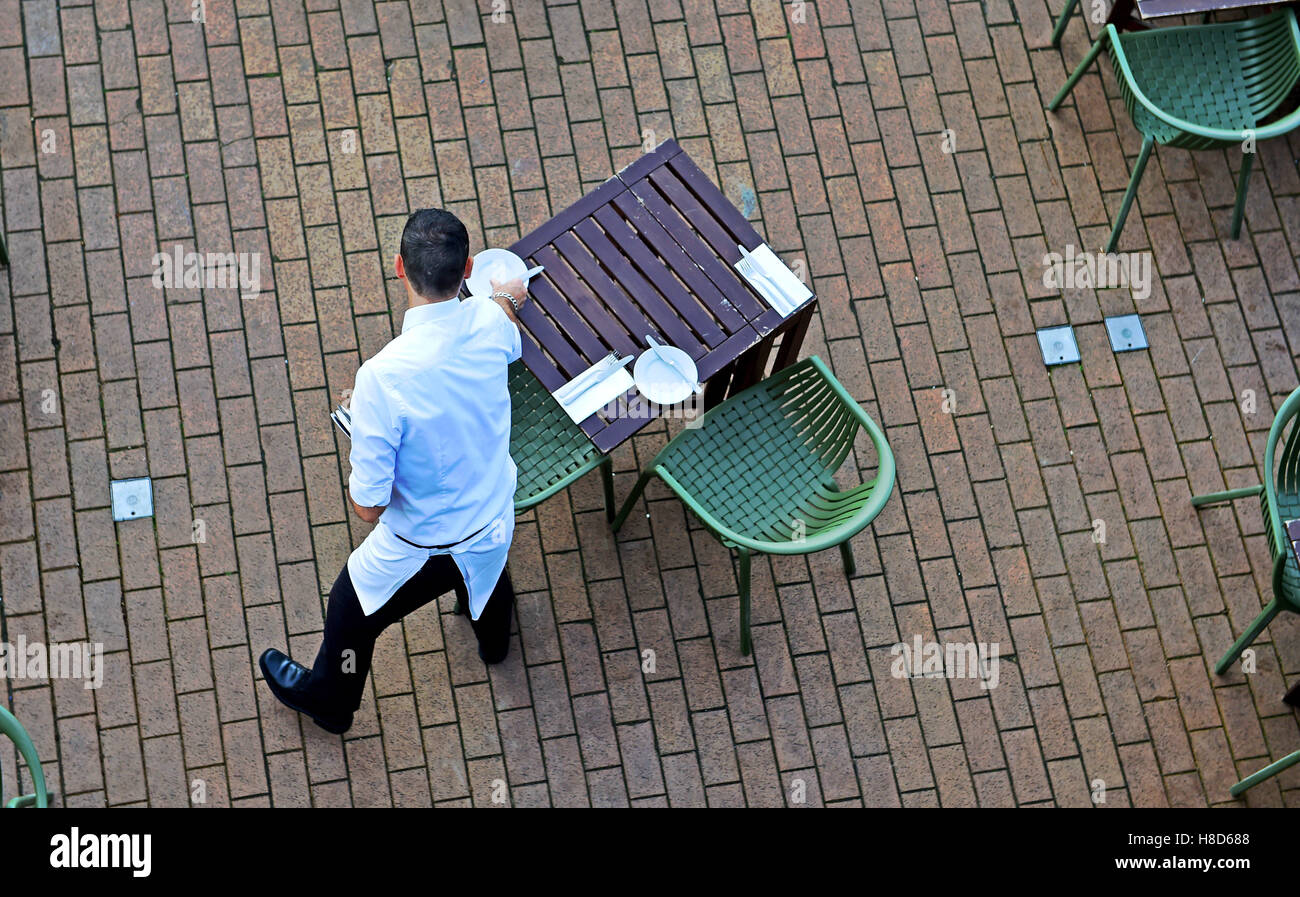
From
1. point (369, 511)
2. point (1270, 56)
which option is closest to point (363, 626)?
point (369, 511)

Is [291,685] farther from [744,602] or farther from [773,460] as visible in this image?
[773,460]

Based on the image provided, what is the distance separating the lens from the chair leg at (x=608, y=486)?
483 cm

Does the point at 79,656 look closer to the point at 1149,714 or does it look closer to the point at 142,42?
the point at 142,42

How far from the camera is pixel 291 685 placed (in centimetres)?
465

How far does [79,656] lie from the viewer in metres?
4.79

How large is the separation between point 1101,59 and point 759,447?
2963 millimetres

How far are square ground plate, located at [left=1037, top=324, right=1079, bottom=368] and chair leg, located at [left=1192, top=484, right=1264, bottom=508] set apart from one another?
78 centimetres

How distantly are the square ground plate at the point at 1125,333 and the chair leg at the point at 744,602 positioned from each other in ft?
6.50

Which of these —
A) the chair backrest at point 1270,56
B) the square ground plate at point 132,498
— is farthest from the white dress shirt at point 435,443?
the chair backrest at point 1270,56

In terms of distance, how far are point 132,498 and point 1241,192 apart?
4959 mm

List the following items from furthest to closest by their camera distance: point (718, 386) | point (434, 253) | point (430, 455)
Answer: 1. point (718, 386)
2. point (430, 455)
3. point (434, 253)

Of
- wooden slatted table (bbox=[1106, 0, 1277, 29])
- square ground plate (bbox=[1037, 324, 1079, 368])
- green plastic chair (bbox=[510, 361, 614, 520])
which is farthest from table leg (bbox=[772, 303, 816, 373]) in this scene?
wooden slatted table (bbox=[1106, 0, 1277, 29])

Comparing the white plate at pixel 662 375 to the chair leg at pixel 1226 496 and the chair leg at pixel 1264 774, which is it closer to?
the chair leg at pixel 1226 496

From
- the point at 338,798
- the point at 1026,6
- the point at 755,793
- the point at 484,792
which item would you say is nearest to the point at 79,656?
the point at 338,798
